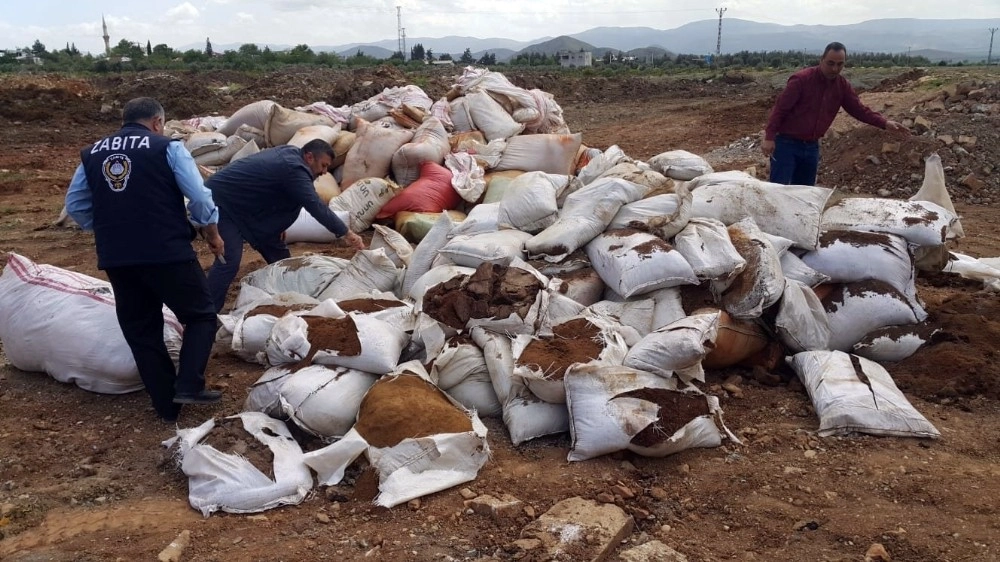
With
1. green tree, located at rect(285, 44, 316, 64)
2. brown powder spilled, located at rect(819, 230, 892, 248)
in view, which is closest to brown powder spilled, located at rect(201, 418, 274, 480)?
brown powder spilled, located at rect(819, 230, 892, 248)

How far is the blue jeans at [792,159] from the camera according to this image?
194 inches

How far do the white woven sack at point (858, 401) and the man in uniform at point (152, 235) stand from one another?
2.59 meters

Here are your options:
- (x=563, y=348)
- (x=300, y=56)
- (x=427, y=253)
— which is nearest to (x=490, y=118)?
(x=427, y=253)

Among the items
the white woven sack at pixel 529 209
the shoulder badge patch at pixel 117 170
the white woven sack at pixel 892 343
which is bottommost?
the white woven sack at pixel 892 343

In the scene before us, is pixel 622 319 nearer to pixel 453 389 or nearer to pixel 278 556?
pixel 453 389

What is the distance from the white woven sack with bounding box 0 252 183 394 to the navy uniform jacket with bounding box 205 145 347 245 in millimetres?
748

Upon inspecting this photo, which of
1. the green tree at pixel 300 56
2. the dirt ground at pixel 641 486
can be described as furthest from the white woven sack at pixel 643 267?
the green tree at pixel 300 56

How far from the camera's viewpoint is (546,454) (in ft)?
9.26

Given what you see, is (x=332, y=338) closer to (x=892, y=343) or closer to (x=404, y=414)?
(x=404, y=414)

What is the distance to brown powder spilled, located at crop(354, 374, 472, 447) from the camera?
2656mm

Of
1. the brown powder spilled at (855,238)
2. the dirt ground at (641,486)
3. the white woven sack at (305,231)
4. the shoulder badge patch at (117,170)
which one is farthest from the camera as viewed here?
the white woven sack at (305,231)

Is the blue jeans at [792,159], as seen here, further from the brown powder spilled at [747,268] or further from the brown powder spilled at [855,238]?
the brown powder spilled at [747,268]

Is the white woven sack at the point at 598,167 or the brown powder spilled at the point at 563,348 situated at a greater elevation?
the white woven sack at the point at 598,167

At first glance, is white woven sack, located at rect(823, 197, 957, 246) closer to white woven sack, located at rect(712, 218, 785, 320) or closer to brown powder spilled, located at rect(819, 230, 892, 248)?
brown powder spilled, located at rect(819, 230, 892, 248)
